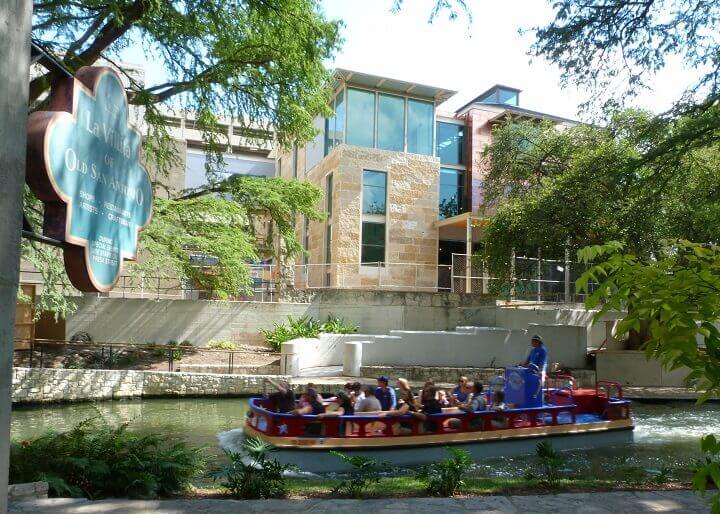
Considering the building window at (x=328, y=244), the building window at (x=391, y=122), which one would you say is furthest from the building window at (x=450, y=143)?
the building window at (x=328, y=244)

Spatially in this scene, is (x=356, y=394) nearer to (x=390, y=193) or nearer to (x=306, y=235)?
(x=390, y=193)

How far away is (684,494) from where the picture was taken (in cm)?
705

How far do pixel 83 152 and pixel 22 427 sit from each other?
12116 mm

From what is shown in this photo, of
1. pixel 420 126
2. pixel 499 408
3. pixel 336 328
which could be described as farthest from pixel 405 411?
pixel 420 126

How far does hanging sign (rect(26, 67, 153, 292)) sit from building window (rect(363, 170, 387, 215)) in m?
22.6

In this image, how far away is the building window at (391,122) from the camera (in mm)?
29109

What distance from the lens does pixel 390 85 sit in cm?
2880

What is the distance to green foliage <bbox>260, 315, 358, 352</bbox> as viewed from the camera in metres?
23.5

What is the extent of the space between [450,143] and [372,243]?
7889 millimetres

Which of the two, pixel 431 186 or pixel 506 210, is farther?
pixel 431 186

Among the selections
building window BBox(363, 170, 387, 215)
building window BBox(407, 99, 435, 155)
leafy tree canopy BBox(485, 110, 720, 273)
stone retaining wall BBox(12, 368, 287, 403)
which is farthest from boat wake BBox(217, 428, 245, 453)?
building window BBox(407, 99, 435, 155)

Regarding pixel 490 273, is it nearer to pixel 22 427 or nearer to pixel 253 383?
pixel 253 383

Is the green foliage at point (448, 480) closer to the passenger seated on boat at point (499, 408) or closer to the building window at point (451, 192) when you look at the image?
the passenger seated on boat at point (499, 408)

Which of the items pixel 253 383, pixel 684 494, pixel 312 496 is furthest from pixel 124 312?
pixel 684 494
